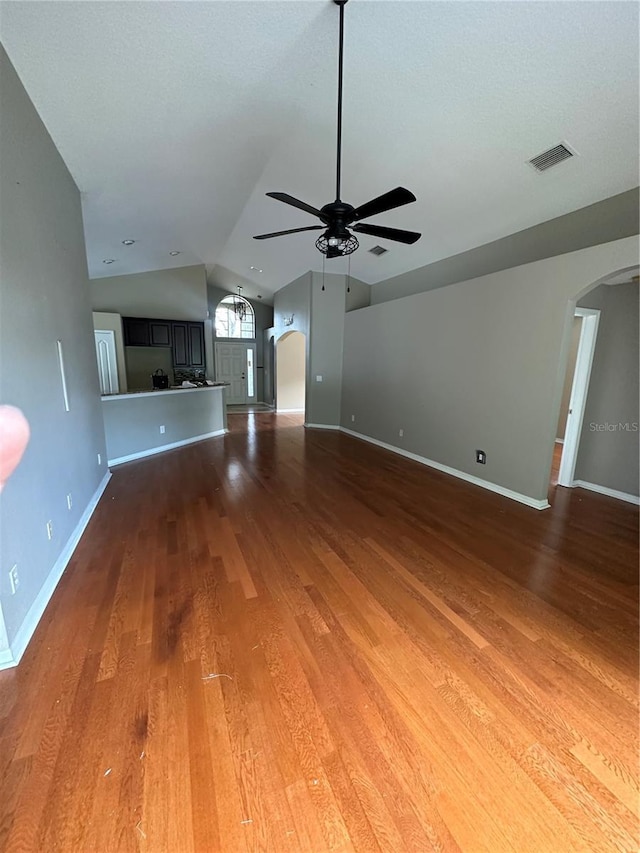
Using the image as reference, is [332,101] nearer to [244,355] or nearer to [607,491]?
[607,491]

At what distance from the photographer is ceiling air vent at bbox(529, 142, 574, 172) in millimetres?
Result: 2844

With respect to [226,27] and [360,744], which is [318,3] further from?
[360,744]

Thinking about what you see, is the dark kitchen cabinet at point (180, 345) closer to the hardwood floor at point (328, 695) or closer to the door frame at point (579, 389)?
the hardwood floor at point (328, 695)

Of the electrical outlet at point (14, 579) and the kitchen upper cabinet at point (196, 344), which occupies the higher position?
the kitchen upper cabinet at point (196, 344)

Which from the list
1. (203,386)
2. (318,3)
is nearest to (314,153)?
(318,3)

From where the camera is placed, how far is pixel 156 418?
17.3ft

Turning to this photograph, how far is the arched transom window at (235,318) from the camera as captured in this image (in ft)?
33.6

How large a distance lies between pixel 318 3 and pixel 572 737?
397cm

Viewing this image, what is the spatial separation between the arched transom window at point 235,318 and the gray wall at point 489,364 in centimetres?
573

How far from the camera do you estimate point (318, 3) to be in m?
2.02

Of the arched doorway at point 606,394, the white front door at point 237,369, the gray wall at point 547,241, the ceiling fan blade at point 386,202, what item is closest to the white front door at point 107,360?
the white front door at point 237,369

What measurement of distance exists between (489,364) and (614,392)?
1368mm

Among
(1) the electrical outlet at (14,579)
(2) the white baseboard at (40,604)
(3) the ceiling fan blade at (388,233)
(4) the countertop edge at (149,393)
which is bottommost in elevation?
(2) the white baseboard at (40,604)

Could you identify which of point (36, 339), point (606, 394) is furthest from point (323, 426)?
point (36, 339)
